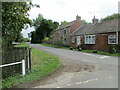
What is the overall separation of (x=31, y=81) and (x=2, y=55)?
2.01 m

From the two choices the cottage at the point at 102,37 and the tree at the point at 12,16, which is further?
the cottage at the point at 102,37

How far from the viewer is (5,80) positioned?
18.5ft

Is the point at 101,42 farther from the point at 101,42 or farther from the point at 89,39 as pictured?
the point at 89,39

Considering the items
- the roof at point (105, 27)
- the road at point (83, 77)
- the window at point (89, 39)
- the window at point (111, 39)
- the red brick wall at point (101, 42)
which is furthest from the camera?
the window at point (89, 39)

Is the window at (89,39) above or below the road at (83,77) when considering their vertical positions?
above

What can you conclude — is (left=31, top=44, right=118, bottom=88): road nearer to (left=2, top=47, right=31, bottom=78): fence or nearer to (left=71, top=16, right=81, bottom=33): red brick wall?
(left=2, top=47, right=31, bottom=78): fence

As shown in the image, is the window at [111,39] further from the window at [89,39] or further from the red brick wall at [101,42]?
the window at [89,39]

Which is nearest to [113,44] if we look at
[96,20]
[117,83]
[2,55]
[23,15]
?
[96,20]

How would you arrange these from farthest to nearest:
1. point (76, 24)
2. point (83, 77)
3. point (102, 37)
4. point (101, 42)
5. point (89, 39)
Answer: point (76, 24), point (89, 39), point (101, 42), point (102, 37), point (83, 77)

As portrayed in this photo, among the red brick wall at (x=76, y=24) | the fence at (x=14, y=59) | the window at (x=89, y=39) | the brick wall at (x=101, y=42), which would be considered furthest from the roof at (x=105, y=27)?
the fence at (x=14, y=59)

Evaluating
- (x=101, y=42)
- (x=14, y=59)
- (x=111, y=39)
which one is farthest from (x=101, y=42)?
(x=14, y=59)

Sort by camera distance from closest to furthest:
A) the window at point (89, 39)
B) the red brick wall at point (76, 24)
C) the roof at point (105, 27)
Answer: the roof at point (105, 27) → the window at point (89, 39) → the red brick wall at point (76, 24)

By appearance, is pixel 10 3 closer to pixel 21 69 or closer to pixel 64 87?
pixel 21 69

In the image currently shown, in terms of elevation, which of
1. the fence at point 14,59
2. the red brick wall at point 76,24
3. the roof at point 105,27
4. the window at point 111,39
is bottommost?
the fence at point 14,59
